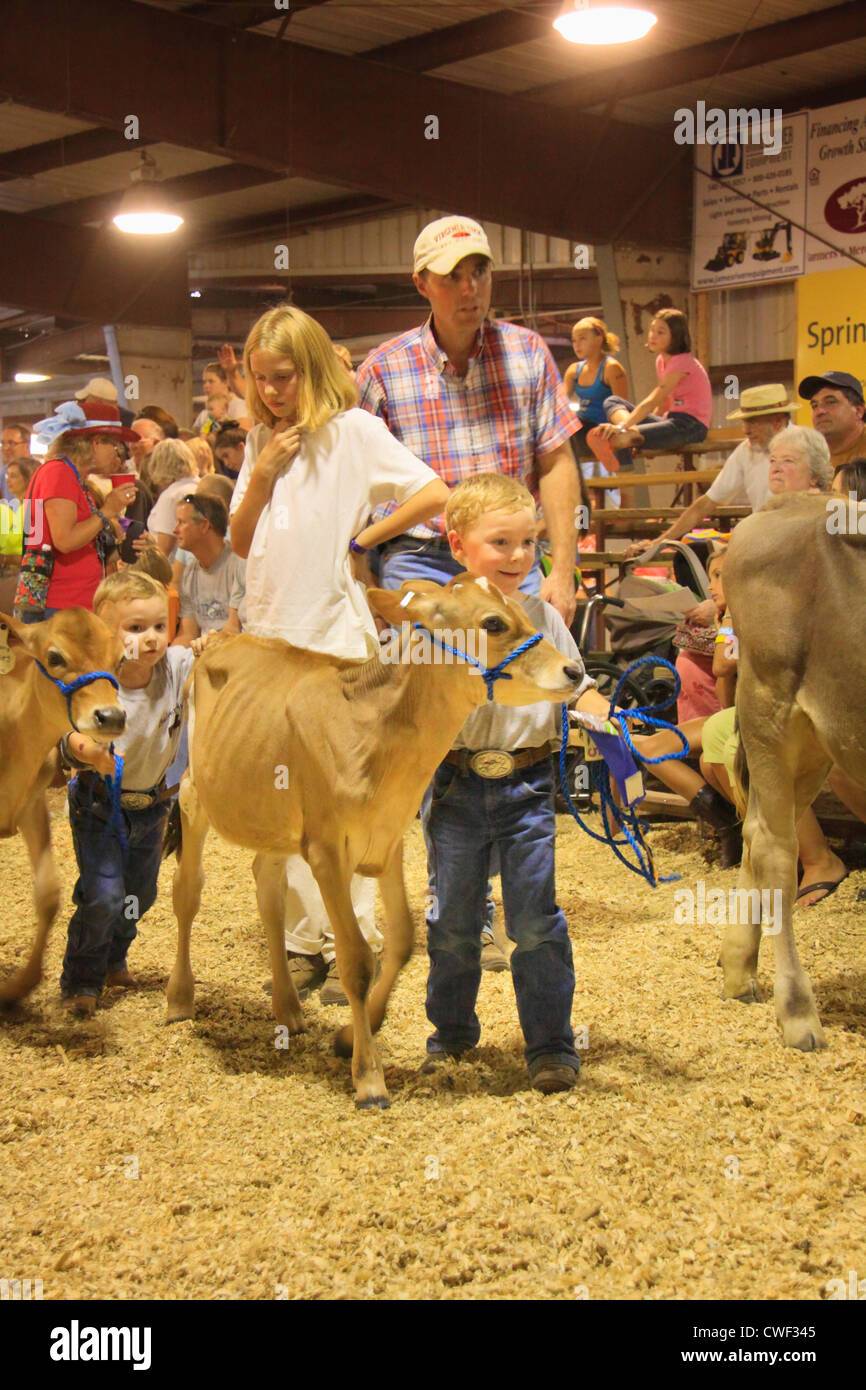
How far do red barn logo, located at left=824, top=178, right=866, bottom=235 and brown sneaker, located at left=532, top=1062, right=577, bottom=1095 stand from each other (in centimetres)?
948

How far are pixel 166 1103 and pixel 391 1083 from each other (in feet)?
1.98

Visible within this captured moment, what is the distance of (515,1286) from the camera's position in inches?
101

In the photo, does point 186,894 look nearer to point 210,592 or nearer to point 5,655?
point 5,655

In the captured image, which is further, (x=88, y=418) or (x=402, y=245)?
(x=402, y=245)

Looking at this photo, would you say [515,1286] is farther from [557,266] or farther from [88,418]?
[557,266]

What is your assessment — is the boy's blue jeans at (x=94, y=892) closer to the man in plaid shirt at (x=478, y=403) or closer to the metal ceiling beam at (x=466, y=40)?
the man in plaid shirt at (x=478, y=403)

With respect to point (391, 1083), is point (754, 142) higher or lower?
higher

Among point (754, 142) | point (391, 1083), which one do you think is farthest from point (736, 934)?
point (754, 142)

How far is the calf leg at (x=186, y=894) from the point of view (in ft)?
13.1

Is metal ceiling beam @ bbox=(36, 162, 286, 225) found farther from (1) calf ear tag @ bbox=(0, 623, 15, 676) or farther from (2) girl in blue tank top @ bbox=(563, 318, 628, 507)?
(1) calf ear tag @ bbox=(0, 623, 15, 676)

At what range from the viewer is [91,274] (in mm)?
14844

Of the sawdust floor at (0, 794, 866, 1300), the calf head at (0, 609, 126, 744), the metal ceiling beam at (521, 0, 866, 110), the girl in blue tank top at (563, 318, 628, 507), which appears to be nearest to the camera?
the sawdust floor at (0, 794, 866, 1300)

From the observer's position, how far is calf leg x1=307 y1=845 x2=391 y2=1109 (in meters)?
3.28

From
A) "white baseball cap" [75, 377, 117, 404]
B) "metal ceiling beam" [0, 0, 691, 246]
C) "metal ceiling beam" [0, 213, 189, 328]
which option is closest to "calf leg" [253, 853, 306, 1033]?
"white baseball cap" [75, 377, 117, 404]
